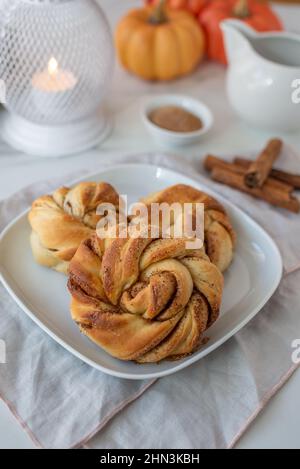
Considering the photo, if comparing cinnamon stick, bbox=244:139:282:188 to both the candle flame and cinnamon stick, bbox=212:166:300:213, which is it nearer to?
cinnamon stick, bbox=212:166:300:213

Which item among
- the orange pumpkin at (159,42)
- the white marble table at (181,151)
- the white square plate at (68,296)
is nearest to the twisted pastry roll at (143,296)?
the white square plate at (68,296)

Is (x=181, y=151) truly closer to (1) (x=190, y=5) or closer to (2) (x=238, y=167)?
(2) (x=238, y=167)

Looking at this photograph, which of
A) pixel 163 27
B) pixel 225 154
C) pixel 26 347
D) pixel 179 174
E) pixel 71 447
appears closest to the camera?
pixel 71 447

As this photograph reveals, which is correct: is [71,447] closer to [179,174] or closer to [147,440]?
[147,440]

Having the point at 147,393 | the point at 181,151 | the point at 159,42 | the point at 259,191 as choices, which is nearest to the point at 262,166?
the point at 259,191

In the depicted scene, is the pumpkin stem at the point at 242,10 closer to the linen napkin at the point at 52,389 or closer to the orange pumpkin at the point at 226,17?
the orange pumpkin at the point at 226,17

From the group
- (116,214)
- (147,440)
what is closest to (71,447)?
(147,440)

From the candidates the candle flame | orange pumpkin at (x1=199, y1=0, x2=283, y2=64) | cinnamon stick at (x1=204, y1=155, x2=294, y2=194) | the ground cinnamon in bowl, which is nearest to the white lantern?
the candle flame
